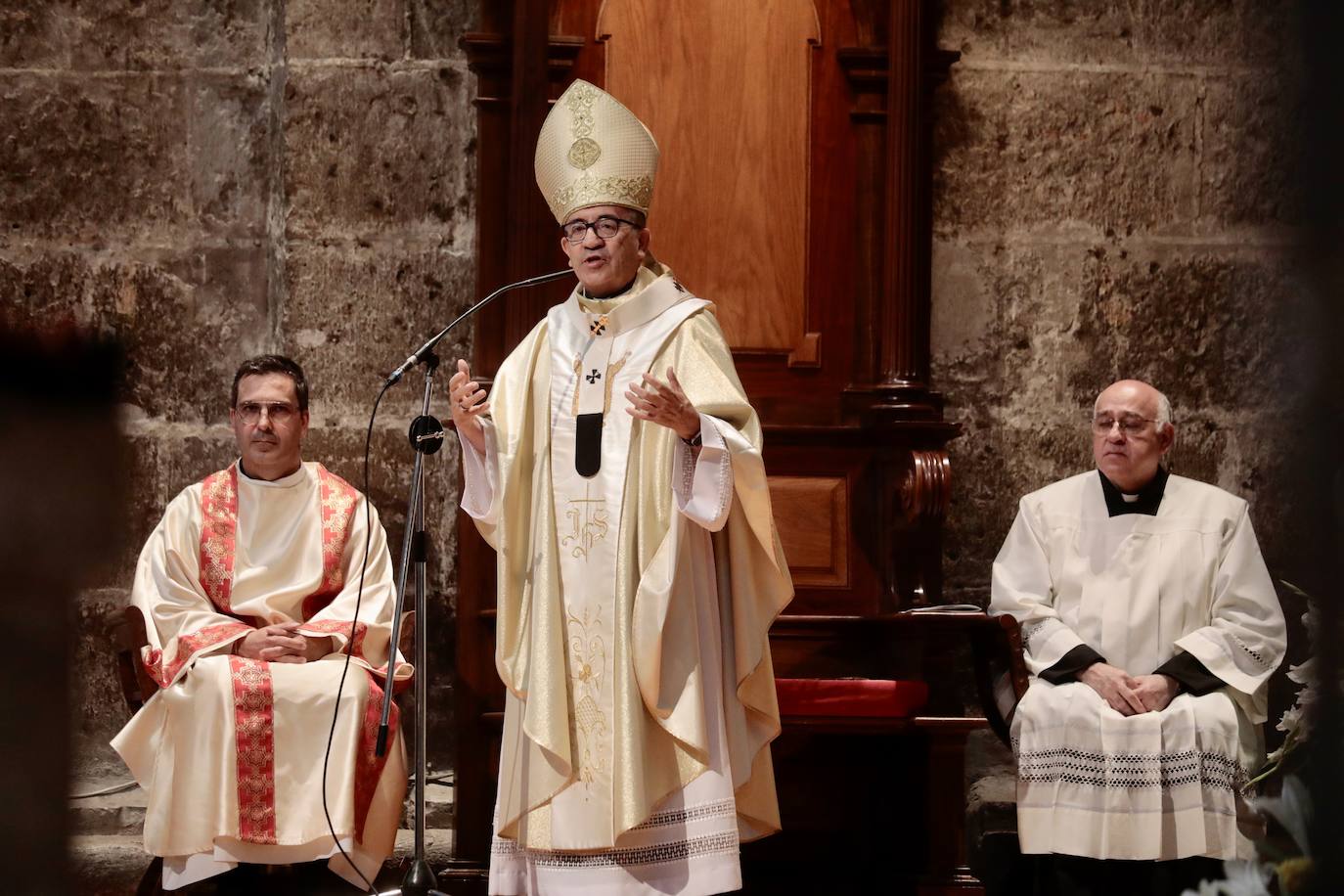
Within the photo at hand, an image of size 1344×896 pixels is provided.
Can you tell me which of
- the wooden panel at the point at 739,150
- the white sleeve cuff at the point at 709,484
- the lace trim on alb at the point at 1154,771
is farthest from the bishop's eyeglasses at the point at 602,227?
the lace trim on alb at the point at 1154,771

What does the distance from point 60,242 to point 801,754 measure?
3.61 metres

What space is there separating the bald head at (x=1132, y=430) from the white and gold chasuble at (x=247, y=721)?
7.88ft

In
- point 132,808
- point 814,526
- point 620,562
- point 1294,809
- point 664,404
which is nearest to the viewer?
point 1294,809

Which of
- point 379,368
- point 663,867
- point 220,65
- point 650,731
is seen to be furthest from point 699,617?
point 220,65

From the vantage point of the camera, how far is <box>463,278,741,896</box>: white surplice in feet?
12.1

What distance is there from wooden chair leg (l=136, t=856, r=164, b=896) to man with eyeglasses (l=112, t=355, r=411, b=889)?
10 centimetres

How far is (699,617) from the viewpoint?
381 cm

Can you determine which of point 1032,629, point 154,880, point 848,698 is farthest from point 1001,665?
point 154,880

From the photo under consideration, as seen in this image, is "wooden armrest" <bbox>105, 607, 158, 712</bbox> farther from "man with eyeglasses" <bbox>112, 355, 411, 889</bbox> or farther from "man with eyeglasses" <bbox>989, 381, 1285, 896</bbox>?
"man with eyeglasses" <bbox>989, 381, 1285, 896</bbox>

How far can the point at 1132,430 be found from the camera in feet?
15.7

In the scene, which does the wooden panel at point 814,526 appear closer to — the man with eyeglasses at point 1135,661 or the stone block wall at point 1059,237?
the man with eyeglasses at point 1135,661

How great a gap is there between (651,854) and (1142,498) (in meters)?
2.15

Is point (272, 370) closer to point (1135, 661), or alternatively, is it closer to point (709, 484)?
point (709, 484)

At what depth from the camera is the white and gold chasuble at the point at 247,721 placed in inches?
172
